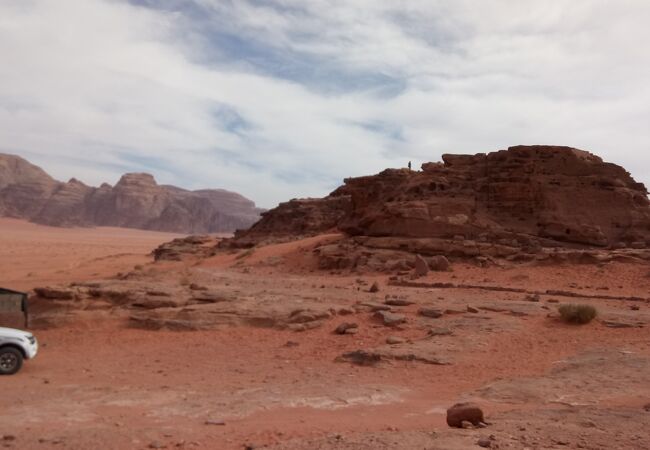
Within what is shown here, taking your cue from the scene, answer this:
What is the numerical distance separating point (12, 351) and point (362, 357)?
19.1ft

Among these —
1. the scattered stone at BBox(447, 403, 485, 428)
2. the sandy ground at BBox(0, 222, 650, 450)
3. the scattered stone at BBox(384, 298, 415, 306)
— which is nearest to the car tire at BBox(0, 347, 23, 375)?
the sandy ground at BBox(0, 222, 650, 450)

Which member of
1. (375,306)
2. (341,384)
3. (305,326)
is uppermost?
(375,306)

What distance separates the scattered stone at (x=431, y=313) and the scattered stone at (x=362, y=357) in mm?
2982

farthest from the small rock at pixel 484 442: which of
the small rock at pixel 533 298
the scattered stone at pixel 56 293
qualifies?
the scattered stone at pixel 56 293

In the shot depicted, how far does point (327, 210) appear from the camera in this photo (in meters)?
39.1

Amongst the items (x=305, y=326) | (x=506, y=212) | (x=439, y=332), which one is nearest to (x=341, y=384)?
(x=439, y=332)

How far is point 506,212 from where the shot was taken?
2291cm

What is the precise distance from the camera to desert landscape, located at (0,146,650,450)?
629 cm

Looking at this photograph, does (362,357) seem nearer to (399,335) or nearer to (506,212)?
(399,335)

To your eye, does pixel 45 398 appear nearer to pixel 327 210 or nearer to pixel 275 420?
pixel 275 420

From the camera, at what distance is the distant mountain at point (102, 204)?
372 ft

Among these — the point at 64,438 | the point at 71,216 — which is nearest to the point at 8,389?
the point at 64,438

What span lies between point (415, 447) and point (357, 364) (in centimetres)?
512

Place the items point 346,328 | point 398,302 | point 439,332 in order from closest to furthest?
1. point 439,332
2. point 346,328
3. point 398,302
